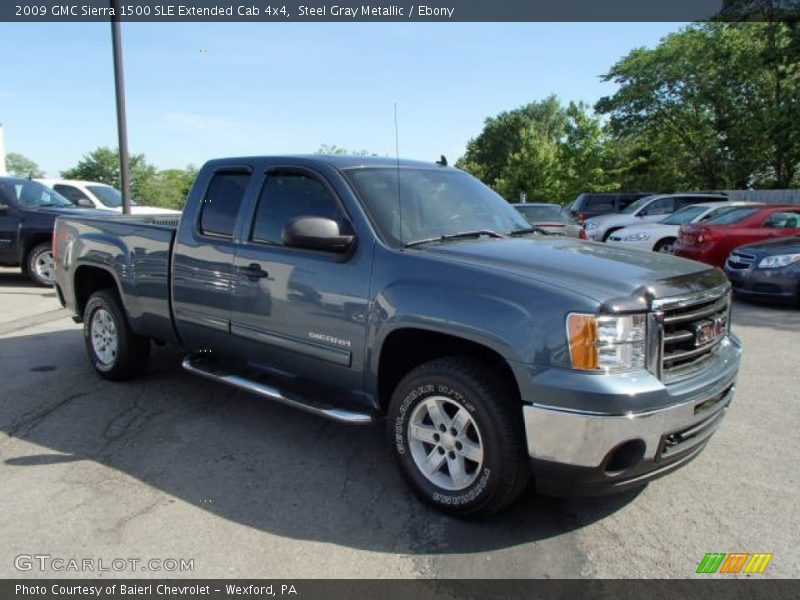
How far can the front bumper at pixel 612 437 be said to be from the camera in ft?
9.12

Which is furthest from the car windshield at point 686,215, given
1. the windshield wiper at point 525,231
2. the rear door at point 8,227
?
the rear door at point 8,227

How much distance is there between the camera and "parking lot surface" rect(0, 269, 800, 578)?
2.95 m

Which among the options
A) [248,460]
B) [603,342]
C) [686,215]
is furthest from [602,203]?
[603,342]

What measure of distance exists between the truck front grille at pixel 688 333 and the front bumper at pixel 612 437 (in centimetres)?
10

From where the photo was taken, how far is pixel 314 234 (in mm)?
3520

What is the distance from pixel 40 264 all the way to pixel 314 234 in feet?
31.7

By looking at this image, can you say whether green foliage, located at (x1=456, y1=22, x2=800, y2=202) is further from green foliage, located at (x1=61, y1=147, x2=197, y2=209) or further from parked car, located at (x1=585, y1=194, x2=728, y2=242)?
green foliage, located at (x1=61, y1=147, x2=197, y2=209)

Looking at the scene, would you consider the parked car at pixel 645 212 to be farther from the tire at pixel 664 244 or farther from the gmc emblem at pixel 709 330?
the gmc emblem at pixel 709 330

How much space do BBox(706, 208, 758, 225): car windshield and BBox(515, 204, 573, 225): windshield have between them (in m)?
3.20

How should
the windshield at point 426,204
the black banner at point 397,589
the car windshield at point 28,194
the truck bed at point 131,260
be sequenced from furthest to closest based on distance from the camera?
the car windshield at point 28,194 < the truck bed at point 131,260 < the windshield at point 426,204 < the black banner at point 397,589

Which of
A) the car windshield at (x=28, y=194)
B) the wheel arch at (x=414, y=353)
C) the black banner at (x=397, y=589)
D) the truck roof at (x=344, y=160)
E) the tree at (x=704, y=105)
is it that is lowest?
the black banner at (x=397, y=589)

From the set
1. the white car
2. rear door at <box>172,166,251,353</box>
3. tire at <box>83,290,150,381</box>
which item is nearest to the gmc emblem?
rear door at <box>172,166,251,353</box>

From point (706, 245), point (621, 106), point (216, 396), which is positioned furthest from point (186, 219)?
point (621, 106)

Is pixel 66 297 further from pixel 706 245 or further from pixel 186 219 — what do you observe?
pixel 706 245
